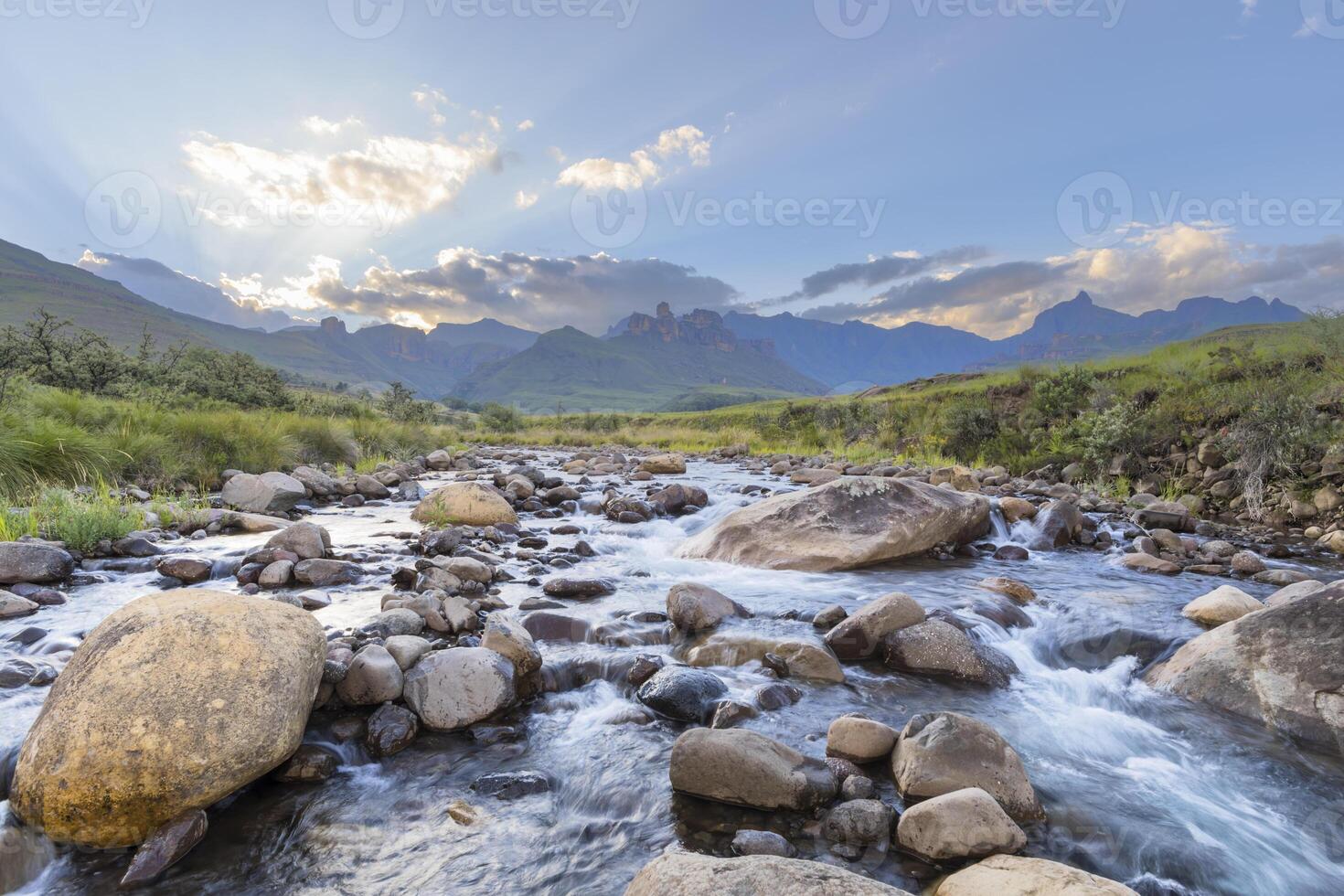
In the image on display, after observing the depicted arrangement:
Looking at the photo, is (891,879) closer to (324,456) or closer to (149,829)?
(149,829)

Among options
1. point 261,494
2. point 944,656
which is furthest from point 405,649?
point 261,494

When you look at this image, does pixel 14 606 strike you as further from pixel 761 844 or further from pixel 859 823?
pixel 859 823

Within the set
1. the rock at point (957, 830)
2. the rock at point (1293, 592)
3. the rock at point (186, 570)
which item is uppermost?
the rock at point (1293, 592)

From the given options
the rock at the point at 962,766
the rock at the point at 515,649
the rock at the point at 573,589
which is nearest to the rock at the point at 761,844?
the rock at the point at 962,766

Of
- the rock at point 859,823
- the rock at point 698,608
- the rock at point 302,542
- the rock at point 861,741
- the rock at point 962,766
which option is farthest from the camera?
the rock at point 302,542

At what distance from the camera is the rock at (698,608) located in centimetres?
629

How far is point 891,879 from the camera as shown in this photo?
2.99 metres

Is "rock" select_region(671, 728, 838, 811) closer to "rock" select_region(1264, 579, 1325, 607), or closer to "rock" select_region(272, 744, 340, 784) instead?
"rock" select_region(272, 744, 340, 784)

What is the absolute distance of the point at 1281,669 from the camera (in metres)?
4.57

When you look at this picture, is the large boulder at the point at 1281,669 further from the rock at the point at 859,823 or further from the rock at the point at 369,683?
the rock at the point at 369,683

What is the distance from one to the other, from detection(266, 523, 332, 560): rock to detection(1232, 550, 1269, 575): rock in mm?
12280

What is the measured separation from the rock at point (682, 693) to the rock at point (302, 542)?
543 centimetres

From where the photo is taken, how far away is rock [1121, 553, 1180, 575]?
822 cm

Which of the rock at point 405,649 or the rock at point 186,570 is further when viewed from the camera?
the rock at point 186,570
